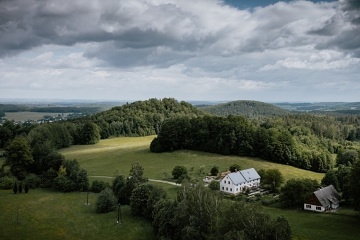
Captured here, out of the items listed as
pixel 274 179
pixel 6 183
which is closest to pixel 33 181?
pixel 6 183

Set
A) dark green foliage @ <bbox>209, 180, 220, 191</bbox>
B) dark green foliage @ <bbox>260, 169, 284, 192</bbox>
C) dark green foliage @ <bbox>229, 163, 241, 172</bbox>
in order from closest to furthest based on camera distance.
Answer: dark green foliage @ <bbox>209, 180, 220, 191</bbox>, dark green foliage @ <bbox>260, 169, 284, 192</bbox>, dark green foliage @ <bbox>229, 163, 241, 172</bbox>

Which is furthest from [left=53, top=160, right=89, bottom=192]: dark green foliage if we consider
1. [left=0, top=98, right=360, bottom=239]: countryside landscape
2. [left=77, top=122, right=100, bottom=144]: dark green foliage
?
[left=77, top=122, right=100, bottom=144]: dark green foliage

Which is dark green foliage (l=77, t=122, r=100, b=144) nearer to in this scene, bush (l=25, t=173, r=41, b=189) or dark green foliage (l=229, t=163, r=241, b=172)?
bush (l=25, t=173, r=41, b=189)

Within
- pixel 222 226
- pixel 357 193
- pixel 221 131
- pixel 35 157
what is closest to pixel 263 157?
pixel 221 131

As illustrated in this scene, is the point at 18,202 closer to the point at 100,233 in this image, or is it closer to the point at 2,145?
the point at 100,233

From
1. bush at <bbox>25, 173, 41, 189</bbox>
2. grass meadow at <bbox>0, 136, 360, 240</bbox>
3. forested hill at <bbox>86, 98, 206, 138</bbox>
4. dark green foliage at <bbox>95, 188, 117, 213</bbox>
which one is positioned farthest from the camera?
forested hill at <bbox>86, 98, 206, 138</bbox>

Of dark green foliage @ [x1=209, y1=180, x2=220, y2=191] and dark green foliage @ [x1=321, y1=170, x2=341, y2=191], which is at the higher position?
dark green foliage @ [x1=321, y1=170, x2=341, y2=191]
